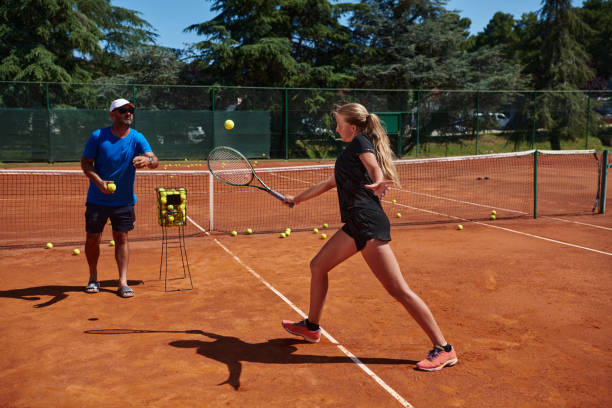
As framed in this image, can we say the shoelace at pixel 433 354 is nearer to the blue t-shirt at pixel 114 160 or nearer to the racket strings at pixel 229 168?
the racket strings at pixel 229 168

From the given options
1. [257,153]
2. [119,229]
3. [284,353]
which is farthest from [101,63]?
[284,353]

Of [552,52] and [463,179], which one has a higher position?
[552,52]

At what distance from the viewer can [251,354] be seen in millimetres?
4055

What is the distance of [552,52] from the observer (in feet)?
102

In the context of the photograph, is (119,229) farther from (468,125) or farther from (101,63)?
(101,63)

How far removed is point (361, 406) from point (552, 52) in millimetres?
32640

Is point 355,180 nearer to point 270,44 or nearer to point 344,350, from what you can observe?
point 344,350

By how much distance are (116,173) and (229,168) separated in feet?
3.63

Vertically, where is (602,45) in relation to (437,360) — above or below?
above

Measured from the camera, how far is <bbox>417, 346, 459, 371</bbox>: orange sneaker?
3.71 m

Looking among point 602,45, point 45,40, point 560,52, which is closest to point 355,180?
point 45,40

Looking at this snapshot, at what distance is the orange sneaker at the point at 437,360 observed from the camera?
3.71 meters

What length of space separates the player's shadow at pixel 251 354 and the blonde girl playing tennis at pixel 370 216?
0.41 meters

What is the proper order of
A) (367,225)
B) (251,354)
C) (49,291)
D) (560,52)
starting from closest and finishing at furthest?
(367,225)
(251,354)
(49,291)
(560,52)
